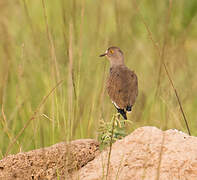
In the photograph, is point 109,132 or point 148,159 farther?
point 109,132

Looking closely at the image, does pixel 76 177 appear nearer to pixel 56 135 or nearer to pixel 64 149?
pixel 64 149

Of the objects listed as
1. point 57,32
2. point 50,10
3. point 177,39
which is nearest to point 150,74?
point 177,39

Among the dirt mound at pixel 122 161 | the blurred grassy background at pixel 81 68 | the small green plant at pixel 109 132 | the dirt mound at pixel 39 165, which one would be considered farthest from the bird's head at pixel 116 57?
the dirt mound at pixel 39 165

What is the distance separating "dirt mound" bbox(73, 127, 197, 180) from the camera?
296cm

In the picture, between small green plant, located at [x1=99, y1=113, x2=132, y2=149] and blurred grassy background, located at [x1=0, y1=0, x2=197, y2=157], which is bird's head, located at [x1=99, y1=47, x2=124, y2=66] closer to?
blurred grassy background, located at [x1=0, y1=0, x2=197, y2=157]

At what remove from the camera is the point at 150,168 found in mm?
3014

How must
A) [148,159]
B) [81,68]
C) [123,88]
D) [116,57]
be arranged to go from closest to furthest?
1. [148,159]
2. [123,88]
3. [116,57]
4. [81,68]

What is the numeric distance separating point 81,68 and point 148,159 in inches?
127

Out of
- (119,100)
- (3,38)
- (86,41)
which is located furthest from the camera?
(86,41)

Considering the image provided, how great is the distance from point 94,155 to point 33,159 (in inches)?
15.7

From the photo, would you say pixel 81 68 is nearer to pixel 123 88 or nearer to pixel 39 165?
pixel 123 88

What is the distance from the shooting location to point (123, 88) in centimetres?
444

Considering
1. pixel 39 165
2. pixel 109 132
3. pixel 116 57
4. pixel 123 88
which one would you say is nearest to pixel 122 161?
pixel 109 132

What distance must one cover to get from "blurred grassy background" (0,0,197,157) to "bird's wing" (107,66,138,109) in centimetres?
10
